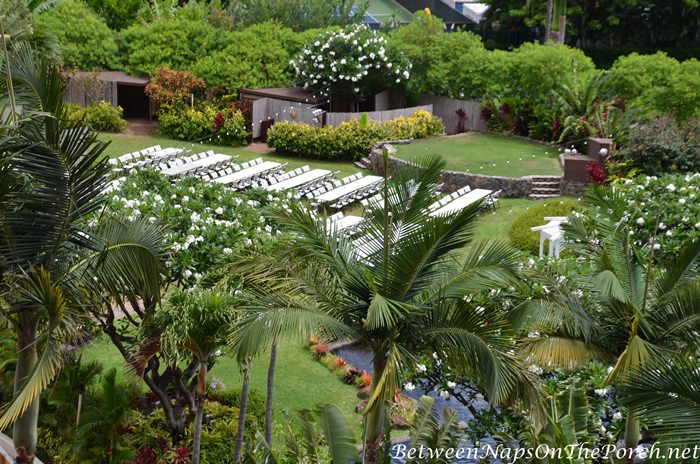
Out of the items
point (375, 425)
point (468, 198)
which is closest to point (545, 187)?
point (468, 198)

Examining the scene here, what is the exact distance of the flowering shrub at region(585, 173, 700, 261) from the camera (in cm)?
1349

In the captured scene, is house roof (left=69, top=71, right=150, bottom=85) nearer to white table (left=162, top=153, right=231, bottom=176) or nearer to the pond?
white table (left=162, top=153, right=231, bottom=176)

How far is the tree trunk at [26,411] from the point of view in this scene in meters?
9.05

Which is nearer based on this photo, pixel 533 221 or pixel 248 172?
pixel 533 221

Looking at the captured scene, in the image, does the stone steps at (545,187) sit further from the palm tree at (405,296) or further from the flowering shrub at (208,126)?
the palm tree at (405,296)

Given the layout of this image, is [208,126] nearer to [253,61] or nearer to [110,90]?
[253,61]

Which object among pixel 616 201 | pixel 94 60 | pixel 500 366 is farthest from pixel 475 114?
pixel 500 366

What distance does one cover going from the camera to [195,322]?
1003 cm

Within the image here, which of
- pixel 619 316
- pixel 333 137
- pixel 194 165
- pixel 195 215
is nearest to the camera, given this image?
pixel 619 316

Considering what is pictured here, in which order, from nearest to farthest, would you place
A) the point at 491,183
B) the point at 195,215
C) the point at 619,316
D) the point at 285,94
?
the point at 619,316, the point at 195,215, the point at 491,183, the point at 285,94

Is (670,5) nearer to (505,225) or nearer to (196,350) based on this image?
(505,225)

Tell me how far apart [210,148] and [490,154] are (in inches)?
351

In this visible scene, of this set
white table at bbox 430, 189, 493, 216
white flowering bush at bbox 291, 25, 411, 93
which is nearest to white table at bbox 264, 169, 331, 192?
white table at bbox 430, 189, 493, 216

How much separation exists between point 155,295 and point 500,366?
3577 mm
